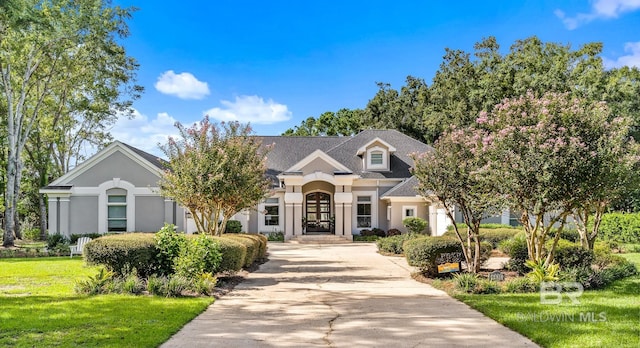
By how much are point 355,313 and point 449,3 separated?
13.6 m

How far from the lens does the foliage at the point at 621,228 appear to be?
23734 mm

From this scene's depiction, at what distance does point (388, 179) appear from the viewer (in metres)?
30.3

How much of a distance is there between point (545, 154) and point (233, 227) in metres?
20.2

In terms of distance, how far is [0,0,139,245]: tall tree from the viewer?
24.1 m

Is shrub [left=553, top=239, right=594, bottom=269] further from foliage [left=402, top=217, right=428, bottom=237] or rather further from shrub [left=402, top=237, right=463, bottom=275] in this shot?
foliage [left=402, top=217, right=428, bottom=237]

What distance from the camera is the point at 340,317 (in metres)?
8.36

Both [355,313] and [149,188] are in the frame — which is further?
[149,188]

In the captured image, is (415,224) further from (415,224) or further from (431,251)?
(431,251)

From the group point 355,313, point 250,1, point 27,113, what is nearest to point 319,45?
point 250,1

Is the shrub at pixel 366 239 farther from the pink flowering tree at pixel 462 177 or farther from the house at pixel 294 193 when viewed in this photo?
the pink flowering tree at pixel 462 177

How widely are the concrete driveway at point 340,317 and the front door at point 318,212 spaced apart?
57.0 ft

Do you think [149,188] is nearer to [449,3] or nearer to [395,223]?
[395,223]

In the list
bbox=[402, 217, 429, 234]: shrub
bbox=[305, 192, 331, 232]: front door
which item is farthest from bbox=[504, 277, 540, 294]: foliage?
bbox=[305, 192, 331, 232]: front door

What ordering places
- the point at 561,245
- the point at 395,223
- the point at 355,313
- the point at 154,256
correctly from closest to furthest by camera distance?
1. the point at 355,313
2. the point at 154,256
3. the point at 561,245
4. the point at 395,223
